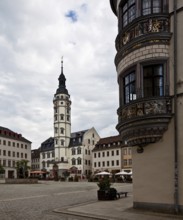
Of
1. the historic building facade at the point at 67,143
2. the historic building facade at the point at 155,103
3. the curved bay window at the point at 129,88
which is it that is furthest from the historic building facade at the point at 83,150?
the historic building facade at the point at 155,103

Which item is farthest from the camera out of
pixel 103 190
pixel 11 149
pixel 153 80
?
pixel 11 149

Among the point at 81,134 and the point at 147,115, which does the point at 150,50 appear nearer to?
the point at 147,115

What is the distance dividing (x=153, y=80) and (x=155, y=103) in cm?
116

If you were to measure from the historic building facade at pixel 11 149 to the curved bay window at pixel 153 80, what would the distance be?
8101cm

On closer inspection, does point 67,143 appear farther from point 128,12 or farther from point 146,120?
point 146,120

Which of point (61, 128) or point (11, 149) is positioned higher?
point (61, 128)

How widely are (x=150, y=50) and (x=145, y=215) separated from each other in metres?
6.71

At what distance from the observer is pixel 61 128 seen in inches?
4176

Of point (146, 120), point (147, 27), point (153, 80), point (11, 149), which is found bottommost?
point (11, 149)

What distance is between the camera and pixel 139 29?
15344 millimetres

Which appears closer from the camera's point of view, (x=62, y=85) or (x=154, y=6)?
(x=154, y=6)

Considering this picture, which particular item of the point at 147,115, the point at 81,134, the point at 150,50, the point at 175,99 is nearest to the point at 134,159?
the point at 147,115

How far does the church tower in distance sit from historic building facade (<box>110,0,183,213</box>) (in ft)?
297

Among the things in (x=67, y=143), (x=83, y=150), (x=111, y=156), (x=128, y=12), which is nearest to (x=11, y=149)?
(x=67, y=143)
